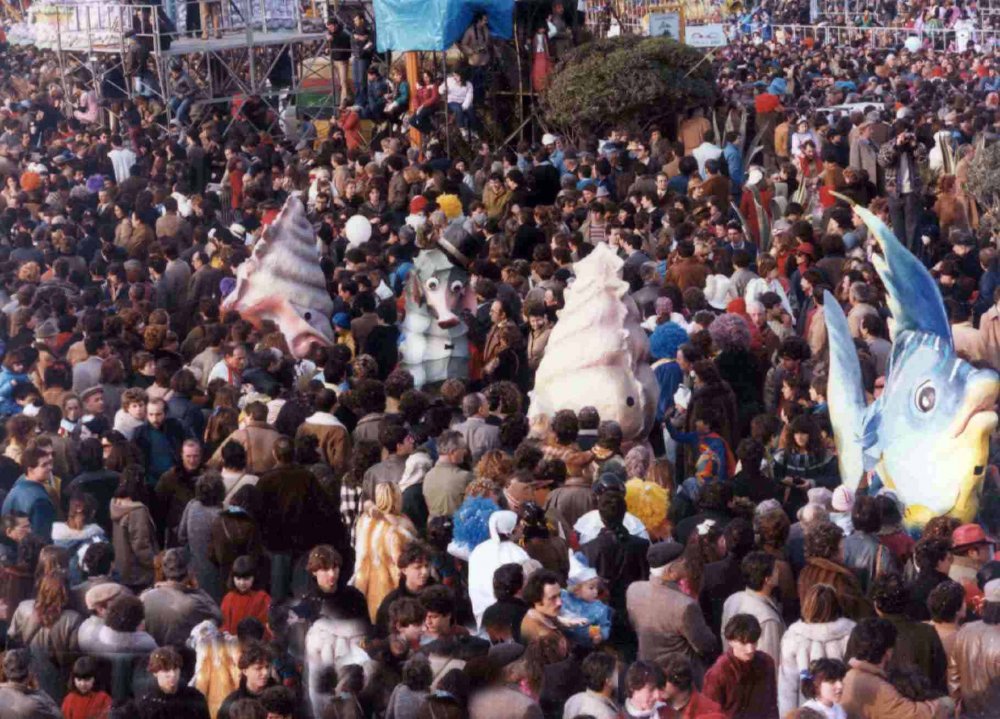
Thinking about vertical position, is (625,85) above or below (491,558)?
above

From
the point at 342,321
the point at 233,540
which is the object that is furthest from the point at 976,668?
the point at 342,321

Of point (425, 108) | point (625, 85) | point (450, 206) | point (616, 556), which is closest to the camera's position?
point (616, 556)

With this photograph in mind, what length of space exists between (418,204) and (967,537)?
26.4 feet

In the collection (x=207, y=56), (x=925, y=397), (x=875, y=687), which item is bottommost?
(x=875, y=687)

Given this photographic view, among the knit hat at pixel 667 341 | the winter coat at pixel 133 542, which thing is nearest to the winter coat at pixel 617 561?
the winter coat at pixel 133 542

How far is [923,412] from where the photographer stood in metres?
9.14

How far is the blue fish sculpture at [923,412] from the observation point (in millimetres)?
8922

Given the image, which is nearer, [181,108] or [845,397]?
[845,397]

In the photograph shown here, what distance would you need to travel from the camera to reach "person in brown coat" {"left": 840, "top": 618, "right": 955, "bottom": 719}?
22.0 feet

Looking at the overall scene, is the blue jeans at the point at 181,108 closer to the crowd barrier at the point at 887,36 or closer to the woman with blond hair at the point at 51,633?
the crowd barrier at the point at 887,36

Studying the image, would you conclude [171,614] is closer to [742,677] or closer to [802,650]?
[742,677]

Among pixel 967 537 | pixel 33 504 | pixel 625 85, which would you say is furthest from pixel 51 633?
pixel 625 85

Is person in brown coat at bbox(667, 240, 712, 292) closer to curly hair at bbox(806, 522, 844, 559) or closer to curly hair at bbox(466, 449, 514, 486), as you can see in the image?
curly hair at bbox(466, 449, 514, 486)

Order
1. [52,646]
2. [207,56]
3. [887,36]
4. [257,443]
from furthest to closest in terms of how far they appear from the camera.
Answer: [887,36] → [207,56] → [257,443] → [52,646]
